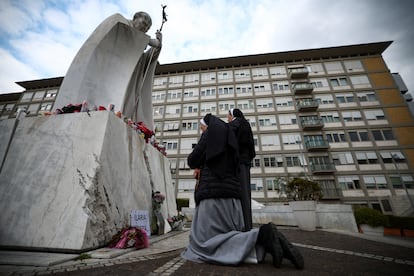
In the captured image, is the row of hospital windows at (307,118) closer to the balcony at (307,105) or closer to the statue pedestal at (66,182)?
the balcony at (307,105)

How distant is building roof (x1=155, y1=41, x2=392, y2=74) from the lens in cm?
2667

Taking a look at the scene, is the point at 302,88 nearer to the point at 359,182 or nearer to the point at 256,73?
the point at 256,73

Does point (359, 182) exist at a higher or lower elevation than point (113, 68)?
lower

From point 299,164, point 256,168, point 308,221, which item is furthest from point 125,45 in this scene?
point 299,164

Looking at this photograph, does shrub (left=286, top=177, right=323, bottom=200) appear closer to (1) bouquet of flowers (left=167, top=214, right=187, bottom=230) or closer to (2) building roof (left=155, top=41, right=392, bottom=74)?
(1) bouquet of flowers (left=167, top=214, right=187, bottom=230)

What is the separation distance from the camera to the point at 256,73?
94.7ft

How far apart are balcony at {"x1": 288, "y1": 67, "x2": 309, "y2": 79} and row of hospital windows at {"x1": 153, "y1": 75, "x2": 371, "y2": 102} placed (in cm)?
121

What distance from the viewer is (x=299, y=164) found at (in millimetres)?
22391

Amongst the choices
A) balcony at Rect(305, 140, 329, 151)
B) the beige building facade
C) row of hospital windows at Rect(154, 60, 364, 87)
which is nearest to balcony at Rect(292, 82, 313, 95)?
the beige building facade

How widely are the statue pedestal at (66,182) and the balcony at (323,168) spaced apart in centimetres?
2296

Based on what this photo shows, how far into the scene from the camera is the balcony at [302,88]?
26.0 meters

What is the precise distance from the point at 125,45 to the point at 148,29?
1258 mm

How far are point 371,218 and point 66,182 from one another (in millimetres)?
10143

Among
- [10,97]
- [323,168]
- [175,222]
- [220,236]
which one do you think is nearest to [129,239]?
[220,236]
